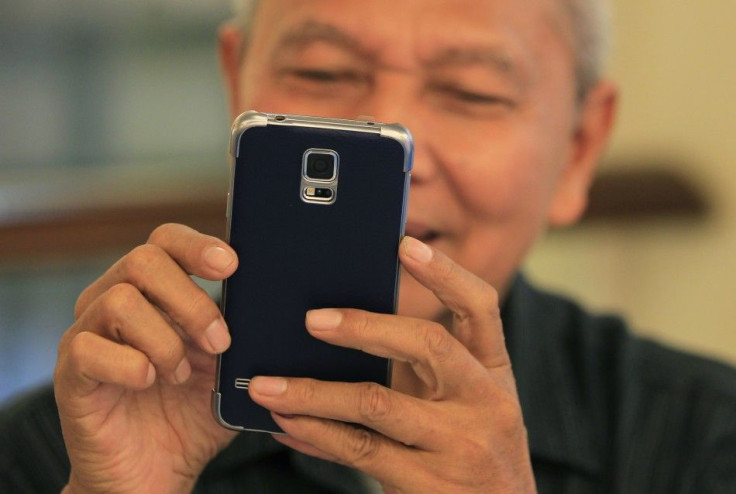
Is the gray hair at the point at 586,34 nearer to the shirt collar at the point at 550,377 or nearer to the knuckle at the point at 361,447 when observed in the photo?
the shirt collar at the point at 550,377

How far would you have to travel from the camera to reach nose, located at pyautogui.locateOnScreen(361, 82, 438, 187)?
113 centimetres

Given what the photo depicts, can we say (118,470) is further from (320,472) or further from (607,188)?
(607,188)

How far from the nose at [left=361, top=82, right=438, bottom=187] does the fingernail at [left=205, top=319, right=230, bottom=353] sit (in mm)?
378

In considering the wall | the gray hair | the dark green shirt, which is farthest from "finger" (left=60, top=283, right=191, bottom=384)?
the wall

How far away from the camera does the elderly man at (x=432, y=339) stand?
0.79m

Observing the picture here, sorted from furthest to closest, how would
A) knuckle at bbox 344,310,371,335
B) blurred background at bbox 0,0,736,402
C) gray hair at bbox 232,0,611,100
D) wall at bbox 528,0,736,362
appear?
wall at bbox 528,0,736,362
blurred background at bbox 0,0,736,402
gray hair at bbox 232,0,611,100
knuckle at bbox 344,310,371,335

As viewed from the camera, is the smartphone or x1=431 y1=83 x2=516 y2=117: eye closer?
the smartphone

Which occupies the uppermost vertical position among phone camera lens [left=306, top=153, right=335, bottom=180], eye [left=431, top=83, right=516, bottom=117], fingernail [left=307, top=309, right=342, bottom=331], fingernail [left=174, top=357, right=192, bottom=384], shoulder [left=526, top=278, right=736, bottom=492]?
eye [left=431, top=83, right=516, bottom=117]

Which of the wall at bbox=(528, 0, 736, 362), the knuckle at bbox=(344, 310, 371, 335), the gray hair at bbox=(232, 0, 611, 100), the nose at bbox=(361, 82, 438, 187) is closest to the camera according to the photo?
the knuckle at bbox=(344, 310, 371, 335)

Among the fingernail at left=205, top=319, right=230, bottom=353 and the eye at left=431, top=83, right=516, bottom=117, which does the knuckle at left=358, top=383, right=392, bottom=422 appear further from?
the eye at left=431, top=83, right=516, bottom=117

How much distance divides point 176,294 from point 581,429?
0.62 m

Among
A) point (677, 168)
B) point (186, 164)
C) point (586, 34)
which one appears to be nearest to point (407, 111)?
point (586, 34)

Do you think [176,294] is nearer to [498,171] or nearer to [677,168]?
[498,171]

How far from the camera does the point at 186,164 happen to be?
216cm
